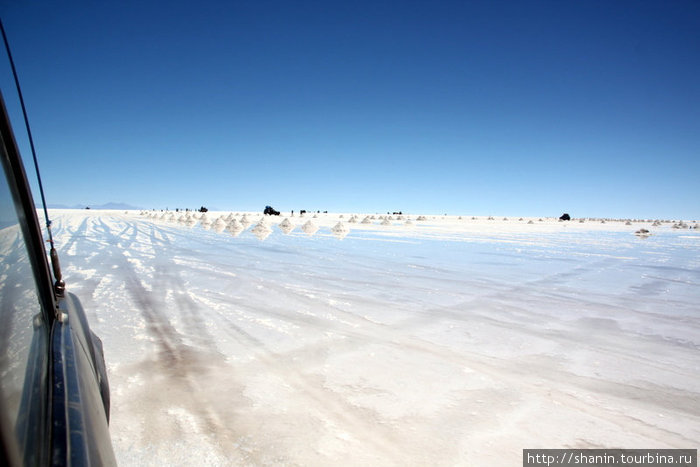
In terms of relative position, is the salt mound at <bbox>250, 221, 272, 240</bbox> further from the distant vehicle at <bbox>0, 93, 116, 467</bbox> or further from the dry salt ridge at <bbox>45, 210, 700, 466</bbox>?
the distant vehicle at <bbox>0, 93, 116, 467</bbox>

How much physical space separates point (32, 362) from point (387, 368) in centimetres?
260

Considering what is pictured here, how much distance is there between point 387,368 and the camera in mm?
3162

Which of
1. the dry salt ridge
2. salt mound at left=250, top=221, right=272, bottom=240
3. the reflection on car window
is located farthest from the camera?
salt mound at left=250, top=221, right=272, bottom=240

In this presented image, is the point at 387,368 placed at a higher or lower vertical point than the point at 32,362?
lower

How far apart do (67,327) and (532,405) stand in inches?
115

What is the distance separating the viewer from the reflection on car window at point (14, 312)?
2.37 ft

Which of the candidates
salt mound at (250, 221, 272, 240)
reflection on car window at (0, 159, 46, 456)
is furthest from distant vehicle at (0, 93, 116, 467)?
salt mound at (250, 221, 272, 240)

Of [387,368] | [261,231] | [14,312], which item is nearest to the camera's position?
[14,312]

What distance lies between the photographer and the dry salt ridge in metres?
2.20

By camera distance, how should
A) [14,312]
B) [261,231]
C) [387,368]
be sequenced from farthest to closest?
[261,231] → [387,368] → [14,312]

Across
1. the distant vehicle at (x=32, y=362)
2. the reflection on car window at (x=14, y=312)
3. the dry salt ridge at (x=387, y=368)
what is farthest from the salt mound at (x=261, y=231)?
A: the reflection on car window at (x=14, y=312)

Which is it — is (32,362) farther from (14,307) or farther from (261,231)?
(261,231)

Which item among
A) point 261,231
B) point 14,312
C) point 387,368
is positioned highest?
point 14,312

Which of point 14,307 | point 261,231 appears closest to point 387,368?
point 14,307
